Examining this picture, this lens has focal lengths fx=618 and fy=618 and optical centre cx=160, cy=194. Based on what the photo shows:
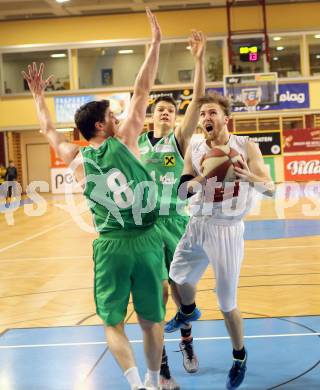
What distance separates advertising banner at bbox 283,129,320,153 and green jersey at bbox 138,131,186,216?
19325mm

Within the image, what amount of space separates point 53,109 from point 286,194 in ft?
37.9

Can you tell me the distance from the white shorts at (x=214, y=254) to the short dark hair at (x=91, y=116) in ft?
3.47

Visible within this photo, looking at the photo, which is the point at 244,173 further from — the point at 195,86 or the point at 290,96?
the point at 290,96

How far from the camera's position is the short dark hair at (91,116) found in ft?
11.2

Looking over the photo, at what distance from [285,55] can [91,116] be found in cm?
2367

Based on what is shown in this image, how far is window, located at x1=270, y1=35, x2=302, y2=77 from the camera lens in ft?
84.1

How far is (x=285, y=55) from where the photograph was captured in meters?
25.8

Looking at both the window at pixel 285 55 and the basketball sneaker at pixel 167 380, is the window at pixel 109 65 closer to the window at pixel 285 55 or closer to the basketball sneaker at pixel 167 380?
the window at pixel 285 55

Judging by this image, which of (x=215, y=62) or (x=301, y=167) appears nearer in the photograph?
(x=301, y=167)

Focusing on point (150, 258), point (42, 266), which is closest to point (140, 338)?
point (150, 258)

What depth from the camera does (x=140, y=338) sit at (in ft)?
16.6

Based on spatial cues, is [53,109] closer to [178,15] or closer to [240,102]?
[178,15]

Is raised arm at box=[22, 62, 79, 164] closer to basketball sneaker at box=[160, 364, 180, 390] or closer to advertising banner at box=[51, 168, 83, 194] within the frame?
basketball sneaker at box=[160, 364, 180, 390]

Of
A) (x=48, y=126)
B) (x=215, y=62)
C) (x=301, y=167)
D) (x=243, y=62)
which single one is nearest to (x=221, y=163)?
(x=48, y=126)
